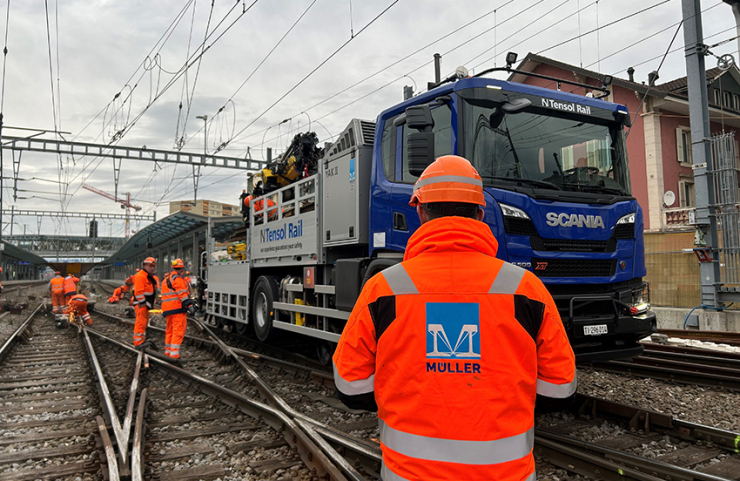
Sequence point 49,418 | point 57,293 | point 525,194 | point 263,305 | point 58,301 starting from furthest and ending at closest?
point 58,301, point 57,293, point 263,305, point 49,418, point 525,194

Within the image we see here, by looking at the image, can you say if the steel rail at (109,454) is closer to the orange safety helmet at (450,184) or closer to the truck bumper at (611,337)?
the orange safety helmet at (450,184)

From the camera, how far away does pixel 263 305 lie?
9.56 metres

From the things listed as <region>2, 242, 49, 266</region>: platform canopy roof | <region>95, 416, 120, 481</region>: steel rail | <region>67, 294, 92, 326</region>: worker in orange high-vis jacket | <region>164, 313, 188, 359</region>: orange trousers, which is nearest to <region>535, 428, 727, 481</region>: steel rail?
<region>95, 416, 120, 481</region>: steel rail

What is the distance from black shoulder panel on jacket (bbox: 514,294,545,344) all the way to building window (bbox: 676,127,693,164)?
71.8 feet

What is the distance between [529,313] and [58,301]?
64.5 feet

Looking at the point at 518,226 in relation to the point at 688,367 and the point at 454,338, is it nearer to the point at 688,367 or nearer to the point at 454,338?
the point at 454,338

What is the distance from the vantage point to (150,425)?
520 cm

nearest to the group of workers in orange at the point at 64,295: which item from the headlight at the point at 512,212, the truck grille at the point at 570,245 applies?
the headlight at the point at 512,212

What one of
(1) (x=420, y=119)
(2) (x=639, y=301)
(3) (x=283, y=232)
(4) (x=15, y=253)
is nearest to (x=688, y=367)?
(2) (x=639, y=301)

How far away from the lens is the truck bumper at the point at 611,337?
466cm

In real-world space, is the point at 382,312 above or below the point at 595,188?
below

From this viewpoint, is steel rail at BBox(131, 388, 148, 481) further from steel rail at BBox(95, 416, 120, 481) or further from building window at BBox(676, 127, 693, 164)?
building window at BBox(676, 127, 693, 164)

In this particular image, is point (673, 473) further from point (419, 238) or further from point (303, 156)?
point (303, 156)

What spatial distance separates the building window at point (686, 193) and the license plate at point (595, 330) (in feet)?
60.2
